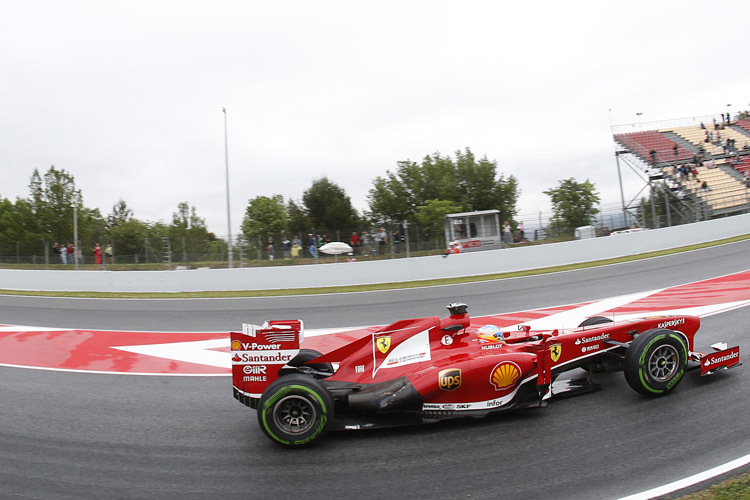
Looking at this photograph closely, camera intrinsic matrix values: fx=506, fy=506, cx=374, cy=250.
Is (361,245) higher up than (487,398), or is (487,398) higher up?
(361,245)

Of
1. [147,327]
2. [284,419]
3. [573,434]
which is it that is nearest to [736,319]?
[573,434]

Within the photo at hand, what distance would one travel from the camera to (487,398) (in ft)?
15.1

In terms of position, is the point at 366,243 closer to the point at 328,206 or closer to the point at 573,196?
the point at 573,196

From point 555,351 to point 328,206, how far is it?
49.8 meters

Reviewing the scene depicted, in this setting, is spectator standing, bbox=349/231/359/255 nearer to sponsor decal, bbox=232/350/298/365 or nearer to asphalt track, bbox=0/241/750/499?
asphalt track, bbox=0/241/750/499

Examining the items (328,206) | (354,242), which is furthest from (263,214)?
(354,242)

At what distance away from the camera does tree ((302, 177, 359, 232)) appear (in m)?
53.0

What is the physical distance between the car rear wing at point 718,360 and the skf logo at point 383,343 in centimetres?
313

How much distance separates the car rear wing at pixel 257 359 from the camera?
189 inches

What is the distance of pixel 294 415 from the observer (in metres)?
4.54

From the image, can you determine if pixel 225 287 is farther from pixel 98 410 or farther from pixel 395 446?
pixel 395 446

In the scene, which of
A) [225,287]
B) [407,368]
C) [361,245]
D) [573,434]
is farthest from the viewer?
[361,245]

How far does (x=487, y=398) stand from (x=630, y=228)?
20.3 meters

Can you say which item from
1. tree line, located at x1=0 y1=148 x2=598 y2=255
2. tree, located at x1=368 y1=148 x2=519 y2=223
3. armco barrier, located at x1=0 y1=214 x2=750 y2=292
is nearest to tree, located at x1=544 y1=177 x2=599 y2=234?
tree line, located at x1=0 y1=148 x2=598 y2=255
